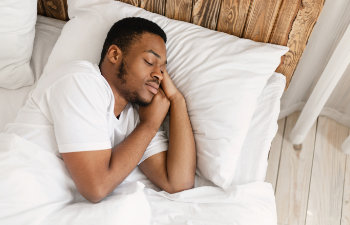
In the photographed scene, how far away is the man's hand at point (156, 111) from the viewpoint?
107cm

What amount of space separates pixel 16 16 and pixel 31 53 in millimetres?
161

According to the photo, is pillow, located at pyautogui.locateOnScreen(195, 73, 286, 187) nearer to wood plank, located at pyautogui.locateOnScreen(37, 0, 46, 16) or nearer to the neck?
the neck

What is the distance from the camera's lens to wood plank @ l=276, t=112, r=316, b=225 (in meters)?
1.51

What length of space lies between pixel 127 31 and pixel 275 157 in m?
0.99

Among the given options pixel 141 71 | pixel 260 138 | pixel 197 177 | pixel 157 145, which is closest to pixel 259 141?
pixel 260 138

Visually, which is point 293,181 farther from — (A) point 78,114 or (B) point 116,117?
(A) point 78,114

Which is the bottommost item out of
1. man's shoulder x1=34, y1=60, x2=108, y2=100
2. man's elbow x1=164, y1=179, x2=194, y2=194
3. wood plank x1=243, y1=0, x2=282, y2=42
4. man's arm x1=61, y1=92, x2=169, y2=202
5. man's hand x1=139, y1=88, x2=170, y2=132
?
man's elbow x1=164, y1=179, x2=194, y2=194

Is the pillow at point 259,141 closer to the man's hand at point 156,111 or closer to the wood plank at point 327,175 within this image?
the man's hand at point 156,111

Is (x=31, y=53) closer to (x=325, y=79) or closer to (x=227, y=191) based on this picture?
Answer: (x=227, y=191)

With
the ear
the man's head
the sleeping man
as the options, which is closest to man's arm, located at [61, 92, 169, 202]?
the sleeping man

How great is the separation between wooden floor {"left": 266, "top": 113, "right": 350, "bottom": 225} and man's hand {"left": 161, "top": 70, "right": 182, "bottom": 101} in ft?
2.48

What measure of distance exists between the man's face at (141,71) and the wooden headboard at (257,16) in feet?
0.87

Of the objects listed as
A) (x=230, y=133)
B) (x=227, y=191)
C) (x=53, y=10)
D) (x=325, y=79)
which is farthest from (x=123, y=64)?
(x=325, y=79)

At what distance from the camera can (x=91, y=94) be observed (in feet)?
3.08
